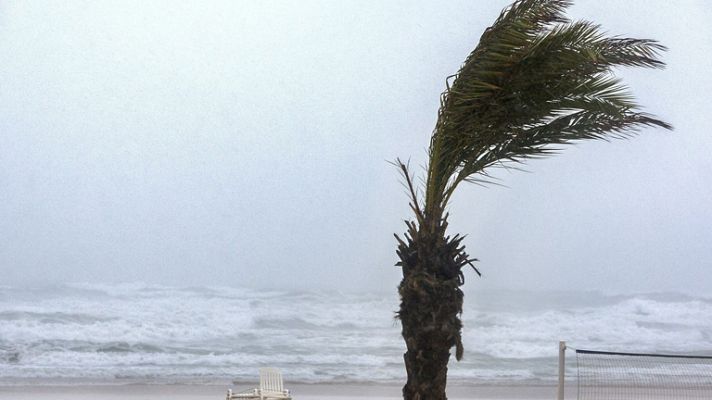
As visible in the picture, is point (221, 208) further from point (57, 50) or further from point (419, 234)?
point (419, 234)

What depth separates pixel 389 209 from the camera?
15.9 metres

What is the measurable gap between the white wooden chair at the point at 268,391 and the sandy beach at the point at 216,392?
137 inches

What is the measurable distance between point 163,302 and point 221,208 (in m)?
2.20

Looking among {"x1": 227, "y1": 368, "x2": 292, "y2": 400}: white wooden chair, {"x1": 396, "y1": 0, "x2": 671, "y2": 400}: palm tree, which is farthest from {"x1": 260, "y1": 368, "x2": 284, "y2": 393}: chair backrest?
{"x1": 396, "y1": 0, "x2": 671, "y2": 400}: palm tree

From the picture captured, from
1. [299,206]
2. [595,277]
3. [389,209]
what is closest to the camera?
[389,209]

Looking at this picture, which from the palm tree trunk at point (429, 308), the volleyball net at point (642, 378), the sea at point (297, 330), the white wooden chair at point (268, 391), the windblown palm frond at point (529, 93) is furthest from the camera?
the sea at point (297, 330)

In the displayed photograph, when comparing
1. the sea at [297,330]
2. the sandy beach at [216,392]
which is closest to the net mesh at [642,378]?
the sandy beach at [216,392]

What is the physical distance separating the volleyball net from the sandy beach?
31.6 inches

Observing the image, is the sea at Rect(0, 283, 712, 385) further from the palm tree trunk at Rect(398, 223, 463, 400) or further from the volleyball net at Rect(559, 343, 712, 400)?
the palm tree trunk at Rect(398, 223, 463, 400)

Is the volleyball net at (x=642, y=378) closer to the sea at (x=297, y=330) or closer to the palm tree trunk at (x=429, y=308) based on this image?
the sea at (x=297, y=330)

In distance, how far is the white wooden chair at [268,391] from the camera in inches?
340

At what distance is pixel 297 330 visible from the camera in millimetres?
17516

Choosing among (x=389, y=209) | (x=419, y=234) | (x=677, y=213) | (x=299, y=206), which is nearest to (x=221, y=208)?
(x=299, y=206)

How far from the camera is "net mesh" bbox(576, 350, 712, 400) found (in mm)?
13602
